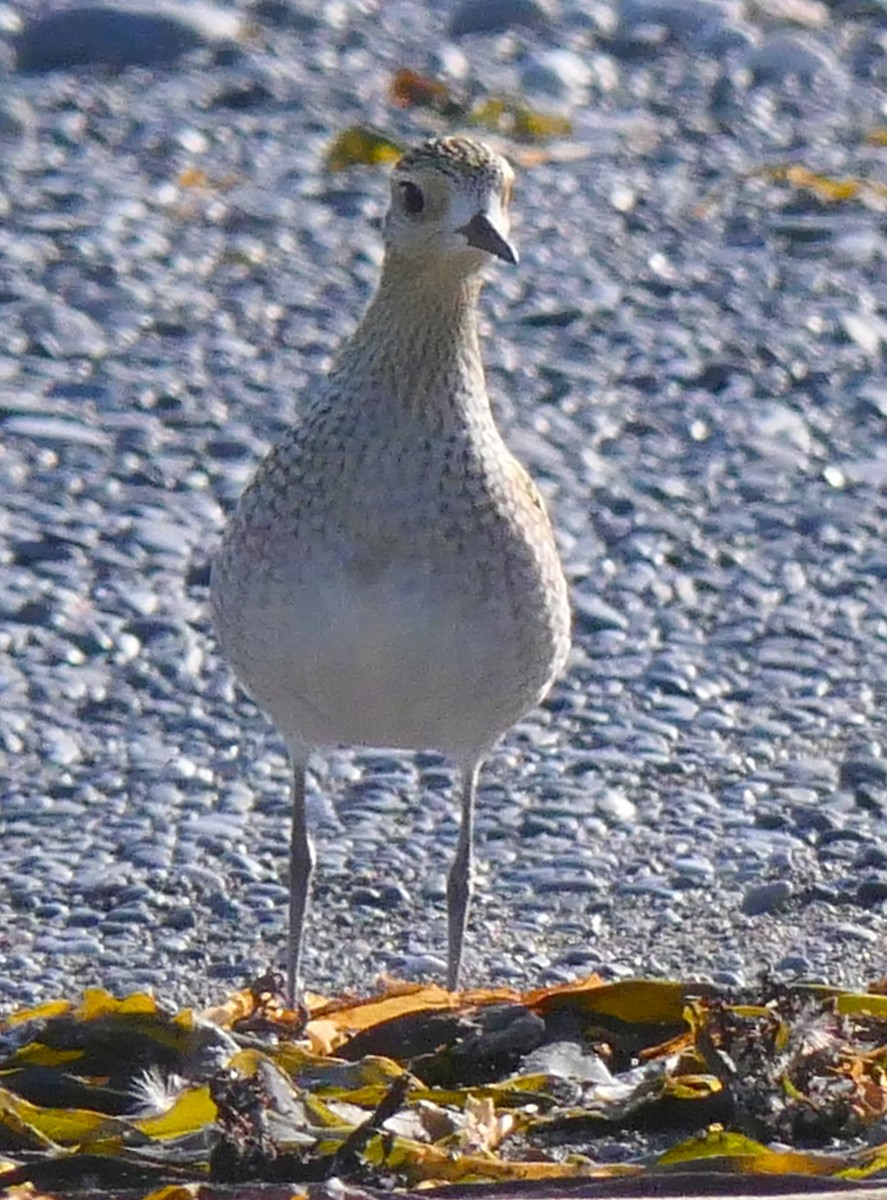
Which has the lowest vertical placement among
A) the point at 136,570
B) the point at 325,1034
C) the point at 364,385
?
the point at 136,570

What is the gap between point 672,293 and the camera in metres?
11.8

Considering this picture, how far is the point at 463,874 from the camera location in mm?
6969

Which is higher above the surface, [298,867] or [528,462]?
[298,867]

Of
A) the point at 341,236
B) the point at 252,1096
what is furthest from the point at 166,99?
the point at 252,1096

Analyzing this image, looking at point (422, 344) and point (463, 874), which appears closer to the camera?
point (422, 344)

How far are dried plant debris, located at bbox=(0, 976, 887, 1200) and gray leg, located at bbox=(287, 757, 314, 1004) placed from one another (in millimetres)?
538

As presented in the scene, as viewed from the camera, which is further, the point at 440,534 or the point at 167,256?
the point at 167,256

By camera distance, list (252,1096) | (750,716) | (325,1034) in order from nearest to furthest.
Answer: (252,1096) → (325,1034) → (750,716)

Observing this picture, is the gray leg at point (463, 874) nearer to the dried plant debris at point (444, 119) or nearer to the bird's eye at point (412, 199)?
the bird's eye at point (412, 199)

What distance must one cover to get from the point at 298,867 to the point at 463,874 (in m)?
0.39

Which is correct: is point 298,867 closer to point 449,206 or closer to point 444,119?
point 449,206

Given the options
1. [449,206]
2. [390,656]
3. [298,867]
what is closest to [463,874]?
[298,867]

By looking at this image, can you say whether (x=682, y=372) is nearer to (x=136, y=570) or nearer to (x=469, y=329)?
(x=136, y=570)

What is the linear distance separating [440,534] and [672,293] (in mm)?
5665
